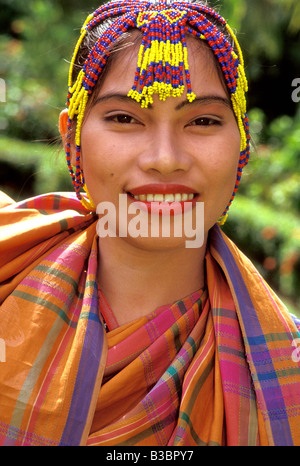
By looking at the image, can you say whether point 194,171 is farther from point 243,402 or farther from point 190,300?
point 243,402

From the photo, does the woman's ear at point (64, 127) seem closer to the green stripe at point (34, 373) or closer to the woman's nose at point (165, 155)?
the woman's nose at point (165, 155)

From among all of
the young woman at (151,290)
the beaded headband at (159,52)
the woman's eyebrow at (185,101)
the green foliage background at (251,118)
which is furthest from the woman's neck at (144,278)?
the green foliage background at (251,118)

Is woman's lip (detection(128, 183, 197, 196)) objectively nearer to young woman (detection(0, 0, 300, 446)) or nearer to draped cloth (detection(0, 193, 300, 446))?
young woman (detection(0, 0, 300, 446))

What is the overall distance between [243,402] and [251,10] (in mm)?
8040

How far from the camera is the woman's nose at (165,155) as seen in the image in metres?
1.52

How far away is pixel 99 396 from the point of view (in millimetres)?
1613

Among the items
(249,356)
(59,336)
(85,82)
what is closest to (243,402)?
(249,356)

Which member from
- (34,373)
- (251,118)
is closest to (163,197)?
(34,373)

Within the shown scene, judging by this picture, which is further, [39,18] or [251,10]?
[39,18]

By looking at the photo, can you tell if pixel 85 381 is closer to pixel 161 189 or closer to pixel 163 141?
pixel 161 189

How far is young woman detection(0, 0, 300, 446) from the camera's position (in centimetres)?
157

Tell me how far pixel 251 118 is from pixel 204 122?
6668 millimetres

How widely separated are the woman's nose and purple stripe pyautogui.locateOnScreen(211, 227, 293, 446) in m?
0.41

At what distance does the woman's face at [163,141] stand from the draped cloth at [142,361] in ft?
1.02
